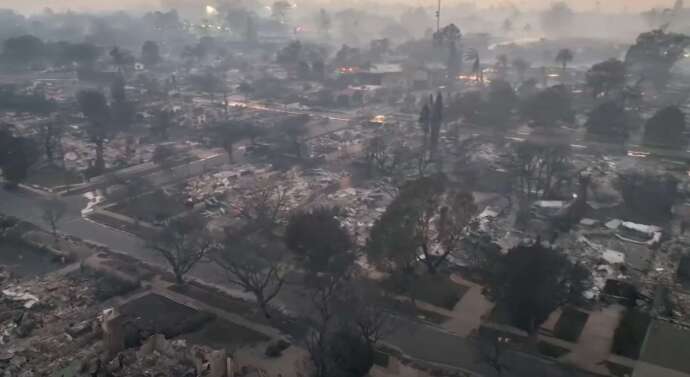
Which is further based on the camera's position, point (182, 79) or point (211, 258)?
point (182, 79)

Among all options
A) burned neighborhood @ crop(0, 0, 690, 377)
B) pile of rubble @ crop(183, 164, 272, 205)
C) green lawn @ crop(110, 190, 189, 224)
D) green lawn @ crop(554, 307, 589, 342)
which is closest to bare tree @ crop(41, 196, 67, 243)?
burned neighborhood @ crop(0, 0, 690, 377)

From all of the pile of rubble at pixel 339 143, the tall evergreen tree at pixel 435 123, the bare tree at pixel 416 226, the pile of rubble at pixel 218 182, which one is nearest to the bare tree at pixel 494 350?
the bare tree at pixel 416 226

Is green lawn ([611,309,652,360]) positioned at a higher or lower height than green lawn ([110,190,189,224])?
lower

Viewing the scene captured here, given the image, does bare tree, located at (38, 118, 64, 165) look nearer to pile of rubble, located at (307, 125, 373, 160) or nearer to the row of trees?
pile of rubble, located at (307, 125, 373, 160)

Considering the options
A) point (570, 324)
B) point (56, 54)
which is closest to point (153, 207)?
point (570, 324)

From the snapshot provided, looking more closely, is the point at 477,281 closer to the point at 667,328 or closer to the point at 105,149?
the point at 667,328

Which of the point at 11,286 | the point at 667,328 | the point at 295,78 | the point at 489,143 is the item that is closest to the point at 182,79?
the point at 295,78

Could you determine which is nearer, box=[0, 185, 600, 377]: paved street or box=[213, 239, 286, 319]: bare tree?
box=[0, 185, 600, 377]: paved street
